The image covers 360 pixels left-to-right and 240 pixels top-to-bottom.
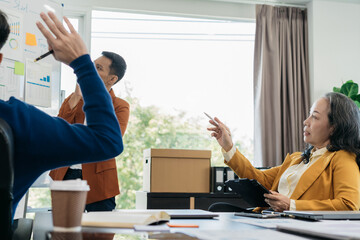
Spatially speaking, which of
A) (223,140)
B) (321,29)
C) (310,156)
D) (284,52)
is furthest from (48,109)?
(321,29)

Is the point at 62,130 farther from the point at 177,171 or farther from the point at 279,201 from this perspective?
the point at 177,171

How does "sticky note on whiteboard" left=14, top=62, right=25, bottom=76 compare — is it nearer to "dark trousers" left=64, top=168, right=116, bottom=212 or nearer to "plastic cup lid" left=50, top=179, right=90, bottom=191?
"dark trousers" left=64, top=168, right=116, bottom=212

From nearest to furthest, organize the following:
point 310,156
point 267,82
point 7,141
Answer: point 7,141 < point 310,156 < point 267,82

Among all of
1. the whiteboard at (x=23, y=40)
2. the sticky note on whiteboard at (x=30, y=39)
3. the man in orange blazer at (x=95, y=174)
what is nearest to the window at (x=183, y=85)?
the whiteboard at (x=23, y=40)

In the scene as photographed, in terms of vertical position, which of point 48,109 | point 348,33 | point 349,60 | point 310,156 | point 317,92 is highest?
point 348,33

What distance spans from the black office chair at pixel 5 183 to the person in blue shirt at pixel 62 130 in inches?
3.9

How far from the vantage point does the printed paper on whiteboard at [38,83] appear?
8.89ft

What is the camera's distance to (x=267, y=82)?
421 centimetres

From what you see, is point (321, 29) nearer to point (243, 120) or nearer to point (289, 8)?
point (289, 8)

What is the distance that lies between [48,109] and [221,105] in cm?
202

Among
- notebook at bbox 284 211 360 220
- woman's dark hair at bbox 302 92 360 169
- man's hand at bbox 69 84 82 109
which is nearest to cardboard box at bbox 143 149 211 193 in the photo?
man's hand at bbox 69 84 82 109

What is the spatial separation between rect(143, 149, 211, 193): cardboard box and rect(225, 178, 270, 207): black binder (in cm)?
158

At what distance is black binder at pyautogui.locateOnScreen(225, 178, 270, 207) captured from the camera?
5.51 ft

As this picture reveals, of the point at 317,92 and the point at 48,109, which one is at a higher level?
the point at 317,92
